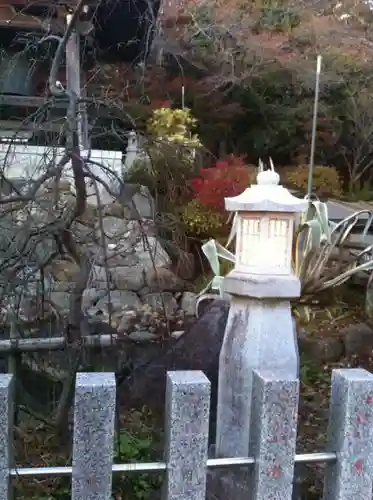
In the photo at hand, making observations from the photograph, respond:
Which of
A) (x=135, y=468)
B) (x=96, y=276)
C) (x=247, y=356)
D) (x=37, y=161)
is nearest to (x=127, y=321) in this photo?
(x=96, y=276)

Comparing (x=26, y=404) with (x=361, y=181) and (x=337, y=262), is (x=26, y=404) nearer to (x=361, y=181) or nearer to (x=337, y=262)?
(x=337, y=262)

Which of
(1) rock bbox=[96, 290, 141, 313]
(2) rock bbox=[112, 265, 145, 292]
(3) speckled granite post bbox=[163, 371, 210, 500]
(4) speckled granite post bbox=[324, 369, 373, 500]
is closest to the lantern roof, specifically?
(4) speckled granite post bbox=[324, 369, 373, 500]

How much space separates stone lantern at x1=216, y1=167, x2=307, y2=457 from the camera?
2.36m

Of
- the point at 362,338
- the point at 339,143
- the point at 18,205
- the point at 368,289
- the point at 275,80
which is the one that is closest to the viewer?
the point at 18,205

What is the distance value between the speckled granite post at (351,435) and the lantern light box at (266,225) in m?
0.77

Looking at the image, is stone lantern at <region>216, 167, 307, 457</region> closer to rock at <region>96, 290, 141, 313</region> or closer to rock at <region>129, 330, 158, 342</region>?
rock at <region>129, 330, 158, 342</region>

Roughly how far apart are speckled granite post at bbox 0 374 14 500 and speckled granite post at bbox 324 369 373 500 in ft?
3.14

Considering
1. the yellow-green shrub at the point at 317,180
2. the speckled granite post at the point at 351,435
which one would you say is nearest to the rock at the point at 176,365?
the speckled granite post at the point at 351,435

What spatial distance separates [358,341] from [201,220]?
243 cm

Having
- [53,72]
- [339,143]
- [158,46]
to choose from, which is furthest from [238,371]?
[339,143]

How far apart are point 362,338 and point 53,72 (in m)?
3.46

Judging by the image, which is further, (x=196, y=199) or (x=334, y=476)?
(x=196, y=199)

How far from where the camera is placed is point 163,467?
5.27 ft

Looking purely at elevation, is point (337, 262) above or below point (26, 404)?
above
